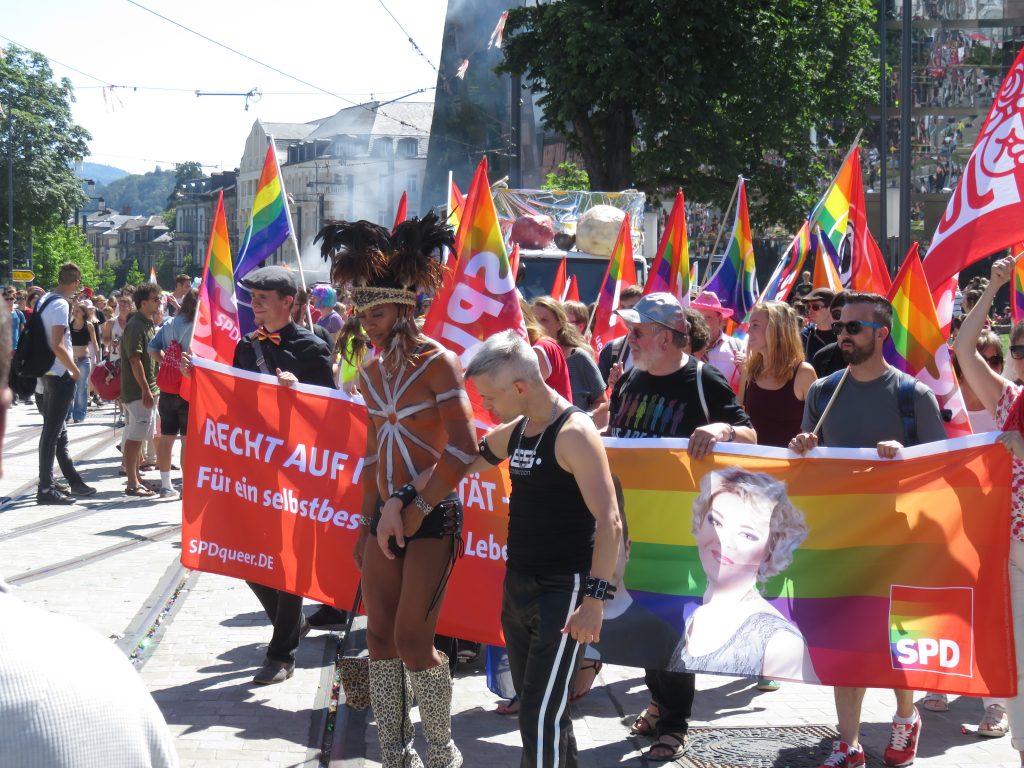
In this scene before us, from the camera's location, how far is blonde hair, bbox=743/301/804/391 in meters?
6.75

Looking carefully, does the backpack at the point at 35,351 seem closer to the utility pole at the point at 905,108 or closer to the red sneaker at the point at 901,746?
the red sneaker at the point at 901,746

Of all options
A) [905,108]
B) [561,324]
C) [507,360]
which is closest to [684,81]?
[905,108]

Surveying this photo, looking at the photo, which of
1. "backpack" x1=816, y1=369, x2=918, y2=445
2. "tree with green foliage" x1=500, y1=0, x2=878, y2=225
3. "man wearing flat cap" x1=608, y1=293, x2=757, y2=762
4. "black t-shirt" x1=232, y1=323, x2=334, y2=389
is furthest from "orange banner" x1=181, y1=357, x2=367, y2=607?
"tree with green foliage" x1=500, y1=0, x2=878, y2=225

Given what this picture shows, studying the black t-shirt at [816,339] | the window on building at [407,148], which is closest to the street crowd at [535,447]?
the black t-shirt at [816,339]

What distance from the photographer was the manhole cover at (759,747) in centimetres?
535

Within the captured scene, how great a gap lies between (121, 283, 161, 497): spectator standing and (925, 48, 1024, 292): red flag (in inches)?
339

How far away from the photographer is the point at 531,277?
15.7 metres

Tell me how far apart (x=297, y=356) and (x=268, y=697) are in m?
1.74

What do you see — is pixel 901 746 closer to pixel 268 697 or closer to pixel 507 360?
pixel 507 360

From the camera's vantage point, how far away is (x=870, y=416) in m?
5.28

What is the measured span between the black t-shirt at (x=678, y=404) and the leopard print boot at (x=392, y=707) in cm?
148

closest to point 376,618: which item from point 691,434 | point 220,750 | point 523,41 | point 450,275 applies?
point 220,750

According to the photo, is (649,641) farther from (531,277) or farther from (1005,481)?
(531,277)

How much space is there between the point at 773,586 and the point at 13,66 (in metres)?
74.0
